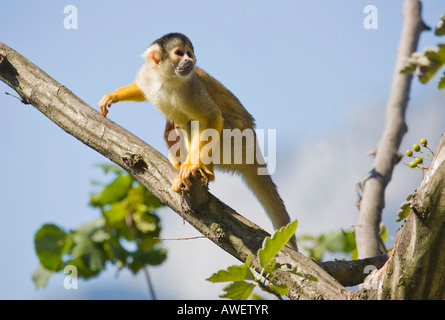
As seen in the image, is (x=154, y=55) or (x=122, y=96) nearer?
(x=122, y=96)

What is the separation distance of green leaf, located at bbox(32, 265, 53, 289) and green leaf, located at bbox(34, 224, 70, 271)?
0.16 metres

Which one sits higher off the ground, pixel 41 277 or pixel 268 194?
pixel 268 194

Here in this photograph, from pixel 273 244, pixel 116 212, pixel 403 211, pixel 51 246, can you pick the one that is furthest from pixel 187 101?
pixel 51 246

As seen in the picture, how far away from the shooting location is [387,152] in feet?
16.1

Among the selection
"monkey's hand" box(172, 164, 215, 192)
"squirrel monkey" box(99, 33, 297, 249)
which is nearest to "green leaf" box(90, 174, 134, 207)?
"squirrel monkey" box(99, 33, 297, 249)

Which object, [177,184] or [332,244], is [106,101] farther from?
[332,244]

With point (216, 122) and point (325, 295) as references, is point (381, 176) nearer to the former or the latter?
point (216, 122)

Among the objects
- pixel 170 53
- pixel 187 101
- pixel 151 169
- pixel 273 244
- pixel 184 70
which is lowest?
pixel 273 244

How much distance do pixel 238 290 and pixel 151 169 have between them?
1340mm

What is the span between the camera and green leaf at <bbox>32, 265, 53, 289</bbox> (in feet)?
17.9

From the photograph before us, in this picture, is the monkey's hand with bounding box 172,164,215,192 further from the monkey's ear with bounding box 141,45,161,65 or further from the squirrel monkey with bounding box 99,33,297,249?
the monkey's ear with bounding box 141,45,161,65

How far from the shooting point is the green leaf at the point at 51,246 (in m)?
5.23

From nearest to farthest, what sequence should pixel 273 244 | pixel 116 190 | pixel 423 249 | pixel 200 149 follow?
pixel 273 244 → pixel 423 249 → pixel 200 149 → pixel 116 190

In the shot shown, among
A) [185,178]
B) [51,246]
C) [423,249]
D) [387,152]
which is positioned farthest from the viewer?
[51,246]
